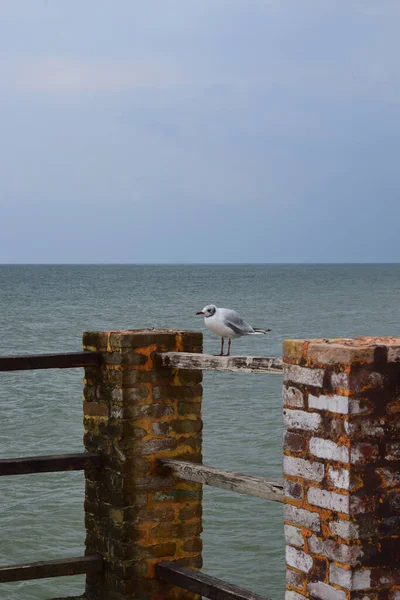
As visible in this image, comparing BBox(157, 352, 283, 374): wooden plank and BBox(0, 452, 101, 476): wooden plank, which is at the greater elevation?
BBox(157, 352, 283, 374): wooden plank

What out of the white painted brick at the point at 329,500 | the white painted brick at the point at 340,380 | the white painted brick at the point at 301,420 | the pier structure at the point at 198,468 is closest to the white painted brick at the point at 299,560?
the pier structure at the point at 198,468

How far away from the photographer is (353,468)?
12.6ft

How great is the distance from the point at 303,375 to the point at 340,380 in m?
0.26

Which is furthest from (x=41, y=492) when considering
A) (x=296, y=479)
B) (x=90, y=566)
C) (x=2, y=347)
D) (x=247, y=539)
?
(x=2, y=347)

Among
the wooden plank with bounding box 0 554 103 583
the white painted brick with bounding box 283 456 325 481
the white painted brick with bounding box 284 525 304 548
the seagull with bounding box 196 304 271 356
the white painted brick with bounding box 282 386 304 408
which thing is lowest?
the wooden plank with bounding box 0 554 103 583

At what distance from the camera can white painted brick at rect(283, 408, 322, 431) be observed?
4.02 metres

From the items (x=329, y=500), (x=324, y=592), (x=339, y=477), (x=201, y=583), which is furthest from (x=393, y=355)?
(x=201, y=583)

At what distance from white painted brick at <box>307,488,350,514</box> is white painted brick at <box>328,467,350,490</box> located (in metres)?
0.04

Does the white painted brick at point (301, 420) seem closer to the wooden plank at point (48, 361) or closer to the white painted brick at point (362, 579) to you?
Result: the white painted brick at point (362, 579)

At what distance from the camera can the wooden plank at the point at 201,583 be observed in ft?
15.5

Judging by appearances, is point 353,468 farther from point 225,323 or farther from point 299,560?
point 225,323

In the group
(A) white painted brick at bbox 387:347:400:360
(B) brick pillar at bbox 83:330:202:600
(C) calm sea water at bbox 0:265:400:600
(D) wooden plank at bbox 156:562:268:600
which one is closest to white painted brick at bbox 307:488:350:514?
(A) white painted brick at bbox 387:347:400:360

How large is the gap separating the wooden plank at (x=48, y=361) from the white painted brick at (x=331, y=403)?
1646mm

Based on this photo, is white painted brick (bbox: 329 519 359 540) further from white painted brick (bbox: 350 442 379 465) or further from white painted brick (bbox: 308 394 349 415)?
white painted brick (bbox: 308 394 349 415)
